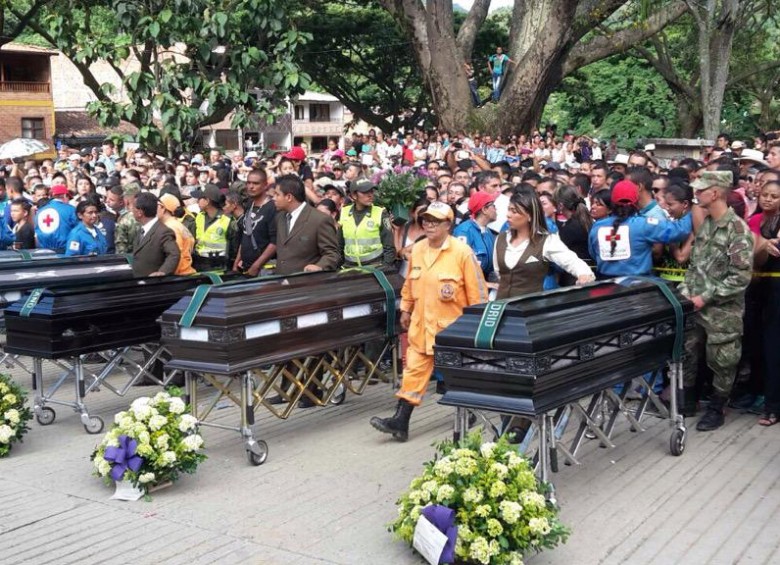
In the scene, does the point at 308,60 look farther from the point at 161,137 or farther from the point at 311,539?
the point at 311,539

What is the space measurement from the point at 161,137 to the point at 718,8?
12969 millimetres

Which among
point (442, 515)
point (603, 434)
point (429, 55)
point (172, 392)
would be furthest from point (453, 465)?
point (429, 55)

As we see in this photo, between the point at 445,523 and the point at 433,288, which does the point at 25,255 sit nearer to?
the point at 433,288

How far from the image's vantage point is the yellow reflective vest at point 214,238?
33.0 ft

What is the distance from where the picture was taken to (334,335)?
24.7 ft

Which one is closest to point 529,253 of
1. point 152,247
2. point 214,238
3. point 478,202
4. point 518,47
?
point 478,202

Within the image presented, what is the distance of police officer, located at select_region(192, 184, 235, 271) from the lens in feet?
32.9

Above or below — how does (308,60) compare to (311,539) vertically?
above

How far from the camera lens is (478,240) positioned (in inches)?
333

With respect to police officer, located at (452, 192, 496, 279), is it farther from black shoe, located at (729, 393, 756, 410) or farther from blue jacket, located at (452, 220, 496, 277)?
black shoe, located at (729, 393, 756, 410)

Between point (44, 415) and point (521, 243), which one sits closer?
point (521, 243)

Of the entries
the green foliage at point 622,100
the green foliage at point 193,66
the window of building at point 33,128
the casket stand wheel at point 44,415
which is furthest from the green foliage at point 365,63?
the casket stand wheel at point 44,415

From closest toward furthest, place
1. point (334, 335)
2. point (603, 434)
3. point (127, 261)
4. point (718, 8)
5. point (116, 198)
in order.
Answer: point (603, 434) → point (334, 335) → point (127, 261) → point (116, 198) → point (718, 8)

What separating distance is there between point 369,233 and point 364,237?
65mm
